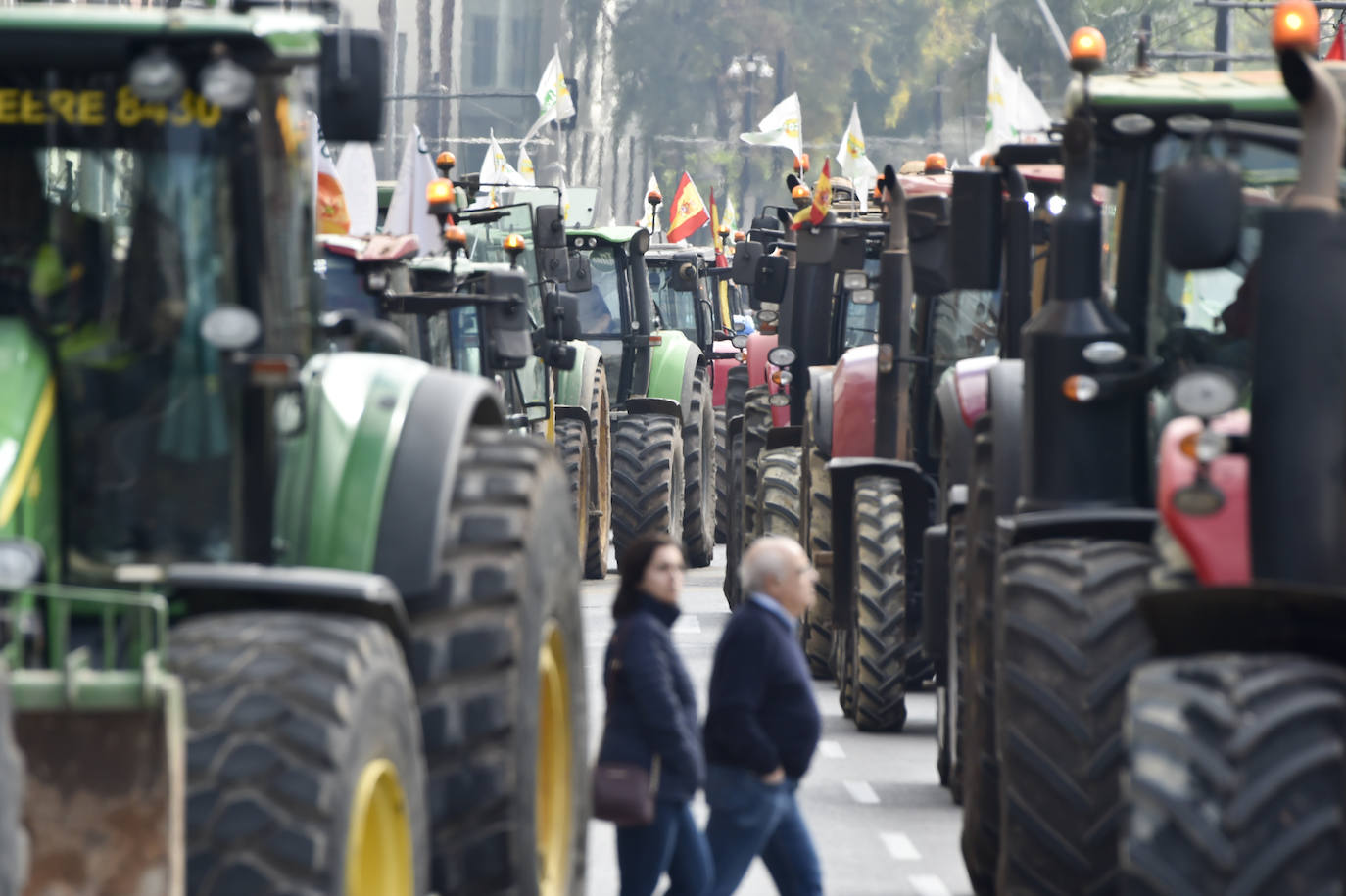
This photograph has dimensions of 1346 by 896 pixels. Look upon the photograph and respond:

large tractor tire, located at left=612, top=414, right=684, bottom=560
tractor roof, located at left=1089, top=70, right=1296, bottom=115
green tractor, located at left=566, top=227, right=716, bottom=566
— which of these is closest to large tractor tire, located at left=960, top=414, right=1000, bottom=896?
tractor roof, located at left=1089, top=70, right=1296, bottom=115

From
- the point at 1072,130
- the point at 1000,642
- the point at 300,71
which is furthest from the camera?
the point at 1072,130

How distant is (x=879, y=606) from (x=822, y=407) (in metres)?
2.38

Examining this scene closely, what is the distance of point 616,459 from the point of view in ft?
69.2

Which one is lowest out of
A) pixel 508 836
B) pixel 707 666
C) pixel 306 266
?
pixel 707 666

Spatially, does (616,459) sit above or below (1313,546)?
below

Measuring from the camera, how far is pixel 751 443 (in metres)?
18.7

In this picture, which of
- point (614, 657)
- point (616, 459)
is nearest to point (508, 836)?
point (614, 657)

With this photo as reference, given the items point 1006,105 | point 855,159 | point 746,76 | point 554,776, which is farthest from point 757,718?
point 746,76

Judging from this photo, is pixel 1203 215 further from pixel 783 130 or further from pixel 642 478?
pixel 783 130

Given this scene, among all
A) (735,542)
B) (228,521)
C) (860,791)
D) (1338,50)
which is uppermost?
(1338,50)

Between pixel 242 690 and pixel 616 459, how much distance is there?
15540 millimetres

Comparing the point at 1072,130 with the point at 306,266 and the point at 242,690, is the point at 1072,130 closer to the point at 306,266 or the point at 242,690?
the point at 306,266

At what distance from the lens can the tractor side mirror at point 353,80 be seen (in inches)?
249

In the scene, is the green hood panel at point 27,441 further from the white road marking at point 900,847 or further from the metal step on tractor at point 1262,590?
the white road marking at point 900,847
